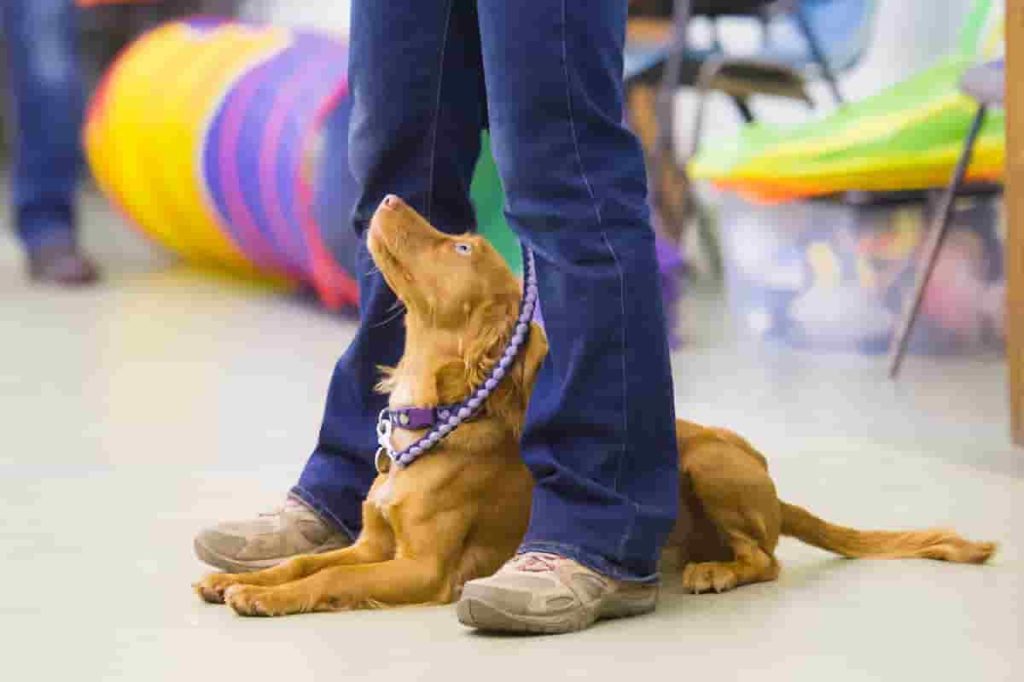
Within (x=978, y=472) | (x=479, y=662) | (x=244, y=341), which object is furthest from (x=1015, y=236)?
(x=244, y=341)

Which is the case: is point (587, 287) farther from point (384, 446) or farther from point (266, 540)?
point (266, 540)

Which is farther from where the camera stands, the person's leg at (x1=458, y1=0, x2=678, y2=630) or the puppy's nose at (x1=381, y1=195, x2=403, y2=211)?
the puppy's nose at (x1=381, y1=195, x2=403, y2=211)

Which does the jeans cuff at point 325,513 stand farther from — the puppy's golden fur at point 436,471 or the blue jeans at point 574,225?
the blue jeans at point 574,225

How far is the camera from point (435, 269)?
1.86 metres

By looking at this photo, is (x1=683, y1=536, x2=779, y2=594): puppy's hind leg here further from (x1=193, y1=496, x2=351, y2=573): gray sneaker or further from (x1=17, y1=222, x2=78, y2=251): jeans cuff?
(x1=17, y1=222, x2=78, y2=251): jeans cuff

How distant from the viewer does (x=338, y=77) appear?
4012mm

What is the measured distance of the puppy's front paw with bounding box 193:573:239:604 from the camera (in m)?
1.88

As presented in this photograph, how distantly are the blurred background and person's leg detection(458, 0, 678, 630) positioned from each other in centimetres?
13

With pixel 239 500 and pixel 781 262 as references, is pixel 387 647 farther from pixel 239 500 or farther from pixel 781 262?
pixel 781 262

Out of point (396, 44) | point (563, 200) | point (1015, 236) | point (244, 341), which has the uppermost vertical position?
point (396, 44)

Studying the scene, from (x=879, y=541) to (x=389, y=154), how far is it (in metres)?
0.73

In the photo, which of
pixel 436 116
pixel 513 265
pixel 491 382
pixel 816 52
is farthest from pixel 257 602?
pixel 816 52

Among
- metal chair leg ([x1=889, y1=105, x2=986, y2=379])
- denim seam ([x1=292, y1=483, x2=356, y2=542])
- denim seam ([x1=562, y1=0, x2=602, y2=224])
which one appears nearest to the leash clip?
denim seam ([x1=292, y1=483, x2=356, y2=542])

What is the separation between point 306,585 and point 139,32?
584 cm
